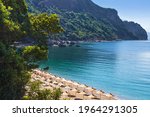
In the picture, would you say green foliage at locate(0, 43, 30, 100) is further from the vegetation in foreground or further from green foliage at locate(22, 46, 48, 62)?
green foliage at locate(22, 46, 48, 62)

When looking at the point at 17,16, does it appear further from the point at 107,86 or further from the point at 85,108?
the point at 107,86

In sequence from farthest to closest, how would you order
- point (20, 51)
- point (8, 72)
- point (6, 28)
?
1. point (20, 51)
2. point (6, 28)
3. point (8, 72)

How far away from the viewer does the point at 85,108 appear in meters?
12.0

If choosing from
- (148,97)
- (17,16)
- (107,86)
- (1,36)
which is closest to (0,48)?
(1,36)

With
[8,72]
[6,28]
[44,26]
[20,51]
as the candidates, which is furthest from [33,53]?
[8,72]

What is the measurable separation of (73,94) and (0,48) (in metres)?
15.1

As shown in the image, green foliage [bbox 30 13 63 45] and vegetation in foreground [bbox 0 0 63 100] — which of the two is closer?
vegetation in foreground [bbox 0 0 63 100]

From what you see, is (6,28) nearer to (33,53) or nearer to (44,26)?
(33,53)

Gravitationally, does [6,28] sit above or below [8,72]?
above

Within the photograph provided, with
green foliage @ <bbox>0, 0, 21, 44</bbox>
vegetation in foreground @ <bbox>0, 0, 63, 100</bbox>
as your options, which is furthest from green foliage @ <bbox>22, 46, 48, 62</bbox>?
green foliage @ <bbox>0, 0, 21, 44</bbox>

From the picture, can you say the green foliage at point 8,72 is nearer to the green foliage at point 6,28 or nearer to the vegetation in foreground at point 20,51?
the vegetation in foreground at point 20,51

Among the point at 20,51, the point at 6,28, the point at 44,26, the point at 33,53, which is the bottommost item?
the point at 33,53

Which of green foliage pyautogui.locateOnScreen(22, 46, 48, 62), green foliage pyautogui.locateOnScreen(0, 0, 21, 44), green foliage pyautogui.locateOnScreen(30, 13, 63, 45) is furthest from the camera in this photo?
green foliage pyautogui.locateOnScreen(30, 13, 63, 45)

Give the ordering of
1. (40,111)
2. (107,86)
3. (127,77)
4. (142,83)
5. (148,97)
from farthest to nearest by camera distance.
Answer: (127,77) → (142,83) → (107,86) → (148,97) → (40,111)
